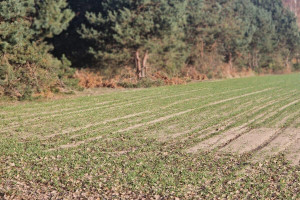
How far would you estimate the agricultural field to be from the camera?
6.47 metres

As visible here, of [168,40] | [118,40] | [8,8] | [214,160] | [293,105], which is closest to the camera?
[214,160]

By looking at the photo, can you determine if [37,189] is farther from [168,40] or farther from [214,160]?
[168,40]

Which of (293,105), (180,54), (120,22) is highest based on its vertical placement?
(120,22)

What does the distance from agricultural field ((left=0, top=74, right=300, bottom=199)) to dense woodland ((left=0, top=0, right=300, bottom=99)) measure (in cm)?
608

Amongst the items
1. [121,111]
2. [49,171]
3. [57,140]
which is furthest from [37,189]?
[121,111]

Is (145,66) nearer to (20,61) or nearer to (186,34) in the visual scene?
(186,34)

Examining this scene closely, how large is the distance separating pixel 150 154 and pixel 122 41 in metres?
21.8

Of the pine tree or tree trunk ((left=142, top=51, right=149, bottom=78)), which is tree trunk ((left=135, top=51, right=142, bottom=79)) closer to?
the pine tree

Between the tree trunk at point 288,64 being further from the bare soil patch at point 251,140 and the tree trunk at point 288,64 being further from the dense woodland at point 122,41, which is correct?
the bare soil patch at point 251,140

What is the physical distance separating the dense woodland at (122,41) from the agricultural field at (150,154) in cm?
608

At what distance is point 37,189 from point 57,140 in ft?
11.8

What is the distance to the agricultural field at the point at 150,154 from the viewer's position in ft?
21.2

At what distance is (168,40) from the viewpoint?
114ft

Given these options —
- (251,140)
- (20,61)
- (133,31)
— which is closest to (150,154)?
(251,140)
